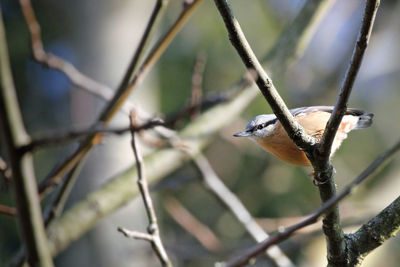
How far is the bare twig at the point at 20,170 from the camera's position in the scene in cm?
109

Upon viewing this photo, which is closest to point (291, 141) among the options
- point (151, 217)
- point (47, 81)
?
point (151, 217)

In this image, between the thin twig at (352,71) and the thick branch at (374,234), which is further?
the thick branch at (374,234)

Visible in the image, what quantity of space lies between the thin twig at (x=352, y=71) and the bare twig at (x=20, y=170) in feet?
3.06

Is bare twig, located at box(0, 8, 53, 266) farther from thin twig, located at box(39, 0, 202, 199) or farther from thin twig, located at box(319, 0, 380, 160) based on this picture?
thin twig, located at box(319, 0, 380, 160)

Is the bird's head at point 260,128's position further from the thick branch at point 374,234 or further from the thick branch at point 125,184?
the thick branch at point 374,234

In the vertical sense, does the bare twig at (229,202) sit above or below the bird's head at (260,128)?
below

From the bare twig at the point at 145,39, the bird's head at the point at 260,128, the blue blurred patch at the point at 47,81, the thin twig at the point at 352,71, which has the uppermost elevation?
the blue blurred patch at the point at 47,81

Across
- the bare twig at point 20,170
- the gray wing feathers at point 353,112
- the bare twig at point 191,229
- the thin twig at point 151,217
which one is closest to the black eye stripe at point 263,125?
the gray wing feathers at point 353,112

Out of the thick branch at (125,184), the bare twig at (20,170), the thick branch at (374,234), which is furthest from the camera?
the thick branch at (125,184)

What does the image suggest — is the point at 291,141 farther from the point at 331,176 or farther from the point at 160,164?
the point at 160,164

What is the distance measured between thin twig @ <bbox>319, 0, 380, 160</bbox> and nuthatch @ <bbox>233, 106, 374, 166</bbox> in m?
0.76

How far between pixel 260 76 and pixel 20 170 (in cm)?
76

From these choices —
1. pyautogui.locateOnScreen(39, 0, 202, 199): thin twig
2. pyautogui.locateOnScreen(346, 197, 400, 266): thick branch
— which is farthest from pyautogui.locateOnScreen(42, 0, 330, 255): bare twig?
pyautogui.locateOnScreen(346, 197, 400, 266): thick branch

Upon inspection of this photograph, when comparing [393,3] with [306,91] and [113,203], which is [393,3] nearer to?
[306,91]
